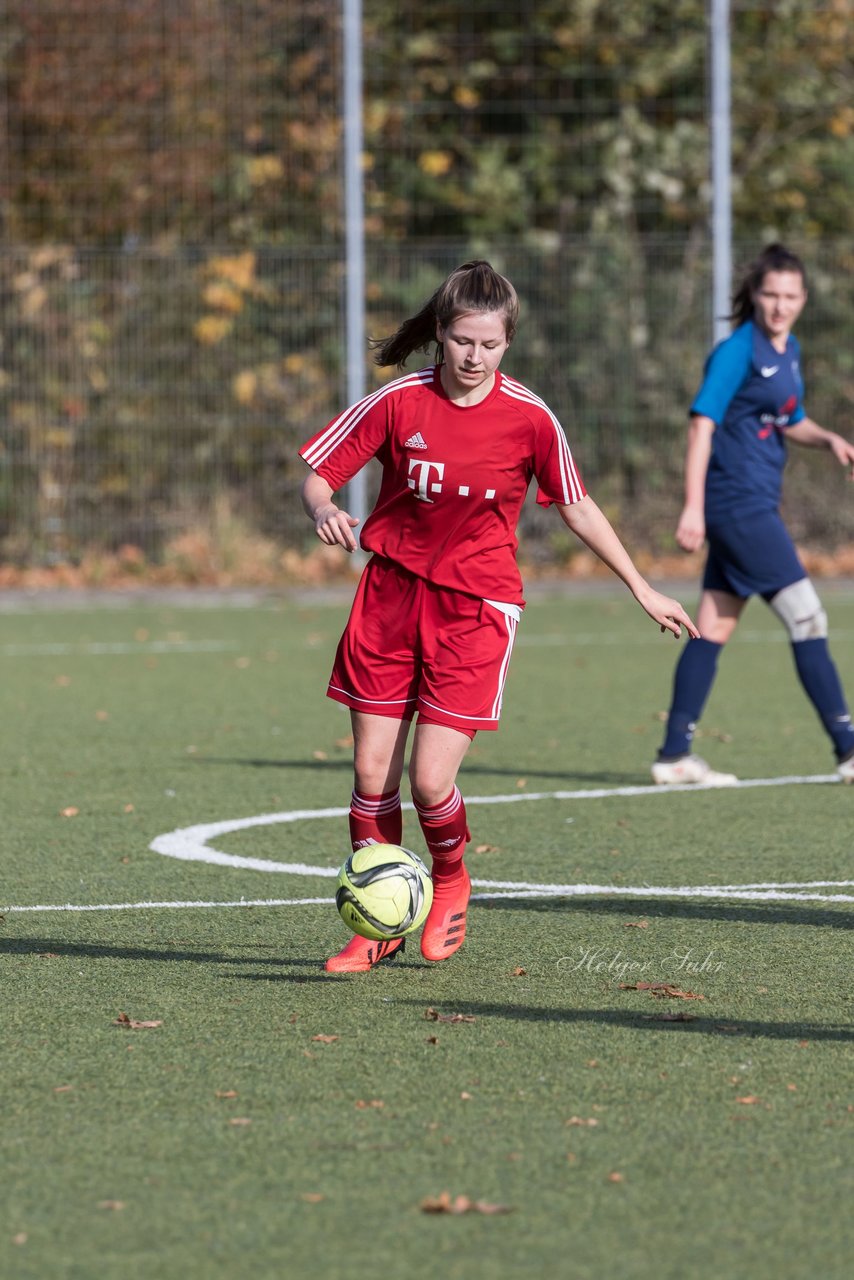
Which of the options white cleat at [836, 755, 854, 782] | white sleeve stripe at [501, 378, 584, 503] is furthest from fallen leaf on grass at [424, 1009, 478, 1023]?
white cleat at [836, 755, 854, 782]

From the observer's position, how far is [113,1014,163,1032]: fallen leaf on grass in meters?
4.93

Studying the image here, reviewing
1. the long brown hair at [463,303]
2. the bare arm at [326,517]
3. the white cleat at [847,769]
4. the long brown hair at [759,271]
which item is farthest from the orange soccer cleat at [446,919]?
the long brown hair at [759,271]

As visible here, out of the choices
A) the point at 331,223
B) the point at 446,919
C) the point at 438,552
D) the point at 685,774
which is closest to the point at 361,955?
the point at 446,919

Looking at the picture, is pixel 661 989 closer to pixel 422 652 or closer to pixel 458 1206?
pixel 422 652

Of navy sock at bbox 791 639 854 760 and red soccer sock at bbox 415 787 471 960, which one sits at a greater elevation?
red soccer sock at bbox 415 787 471 960

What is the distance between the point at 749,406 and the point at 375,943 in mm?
4058

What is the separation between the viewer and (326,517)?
5230 mm

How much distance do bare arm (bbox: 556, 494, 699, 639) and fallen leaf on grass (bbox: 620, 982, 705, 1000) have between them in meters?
0.88

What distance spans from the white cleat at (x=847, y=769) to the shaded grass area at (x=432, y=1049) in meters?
0.26

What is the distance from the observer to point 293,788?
29.0ft

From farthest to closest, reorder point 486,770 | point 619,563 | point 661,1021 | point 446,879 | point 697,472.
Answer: point 486,770, point 697,472, point 446,879, point 619,563, point 661,1021

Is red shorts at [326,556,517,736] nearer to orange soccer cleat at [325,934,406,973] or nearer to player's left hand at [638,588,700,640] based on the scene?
player's left hand at [638,588,700,640]

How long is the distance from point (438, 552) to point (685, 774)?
366cm

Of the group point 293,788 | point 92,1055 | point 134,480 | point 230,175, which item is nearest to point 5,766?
point 293,788
